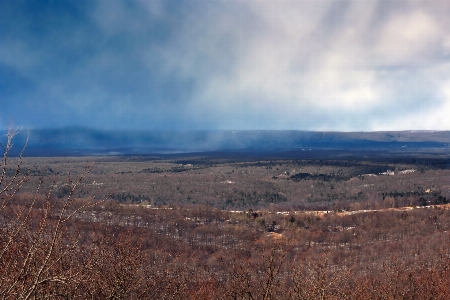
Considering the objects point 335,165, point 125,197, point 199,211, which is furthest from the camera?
point 335,165

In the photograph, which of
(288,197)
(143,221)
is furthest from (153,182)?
(143,221)

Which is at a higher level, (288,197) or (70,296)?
(70,296)

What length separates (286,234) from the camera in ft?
121

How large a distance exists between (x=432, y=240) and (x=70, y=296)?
2929cm

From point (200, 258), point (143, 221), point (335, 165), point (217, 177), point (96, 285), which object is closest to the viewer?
point (96, 285)

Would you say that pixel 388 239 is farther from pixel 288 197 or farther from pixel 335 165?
pixel 335 165

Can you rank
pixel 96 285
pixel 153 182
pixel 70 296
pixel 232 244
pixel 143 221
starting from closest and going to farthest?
pixel 70 296 < pixel 96 285 < pixel 232 244 < pixel 143 221 < pixel 153 182

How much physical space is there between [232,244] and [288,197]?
3315 centimetres

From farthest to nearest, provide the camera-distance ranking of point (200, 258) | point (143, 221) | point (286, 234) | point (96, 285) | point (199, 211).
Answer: point (199, 211) < point (143, 221) < point (286, 234) < point (200, 258) < point (96, 285)

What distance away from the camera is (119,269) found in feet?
28.8

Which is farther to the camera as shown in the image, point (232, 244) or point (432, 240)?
point (232, 244)

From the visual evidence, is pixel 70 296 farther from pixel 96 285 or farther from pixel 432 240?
pixel 432 240

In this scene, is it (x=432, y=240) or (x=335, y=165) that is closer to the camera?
(x=432, y=240)

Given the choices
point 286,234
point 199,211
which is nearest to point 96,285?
point 286,234
